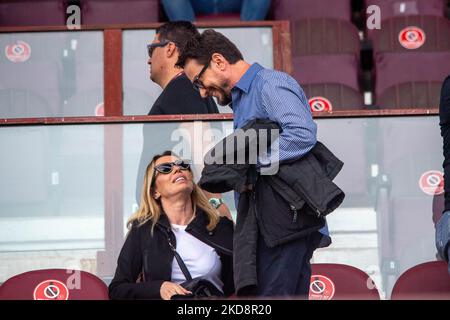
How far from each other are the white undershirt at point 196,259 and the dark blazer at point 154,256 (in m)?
0.01

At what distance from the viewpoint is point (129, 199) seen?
14.9 feet

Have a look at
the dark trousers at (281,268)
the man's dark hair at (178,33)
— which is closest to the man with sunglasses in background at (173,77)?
the man's dark hair at (178,33)

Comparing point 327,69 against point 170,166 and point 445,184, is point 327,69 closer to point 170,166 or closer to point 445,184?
point 170,166

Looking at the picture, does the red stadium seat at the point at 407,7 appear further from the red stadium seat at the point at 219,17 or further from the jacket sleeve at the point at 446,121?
the jacket sleeve at the point at 446,121

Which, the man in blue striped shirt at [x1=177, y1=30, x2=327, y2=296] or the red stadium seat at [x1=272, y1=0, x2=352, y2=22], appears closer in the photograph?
the man in blue striped shirt at [x1=177, y1=30, x2=327, y2=296]

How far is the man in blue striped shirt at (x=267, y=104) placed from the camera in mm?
3396

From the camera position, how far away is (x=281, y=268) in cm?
339

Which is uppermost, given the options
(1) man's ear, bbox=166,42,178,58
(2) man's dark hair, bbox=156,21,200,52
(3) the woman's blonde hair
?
(2) man's dark hair, bbox=156,21,200,52

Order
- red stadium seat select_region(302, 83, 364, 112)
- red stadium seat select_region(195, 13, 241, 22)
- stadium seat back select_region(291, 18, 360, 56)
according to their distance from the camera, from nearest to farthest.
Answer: red stadium seat select_region(302, 83, 364, 112)
stadium seat back select_region(291, 18, 360, 56)
red stadium seat select_region(195, 13, 241, 22)

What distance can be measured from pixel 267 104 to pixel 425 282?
1.07m

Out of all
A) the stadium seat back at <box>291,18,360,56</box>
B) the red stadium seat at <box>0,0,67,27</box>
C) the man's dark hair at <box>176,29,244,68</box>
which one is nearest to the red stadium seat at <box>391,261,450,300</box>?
the man's dark hair at <box>176,29,244,68</box>

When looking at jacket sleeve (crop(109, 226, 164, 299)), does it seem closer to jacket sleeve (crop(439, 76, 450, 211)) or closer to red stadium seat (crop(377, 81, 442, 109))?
jacket sleeve (crop(439, 76, 450, 211))

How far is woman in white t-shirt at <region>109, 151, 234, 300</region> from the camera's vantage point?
4.14 meters

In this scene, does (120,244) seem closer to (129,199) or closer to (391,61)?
(129,199)
